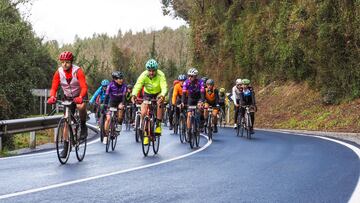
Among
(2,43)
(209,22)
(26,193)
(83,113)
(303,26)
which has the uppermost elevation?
(209,22)

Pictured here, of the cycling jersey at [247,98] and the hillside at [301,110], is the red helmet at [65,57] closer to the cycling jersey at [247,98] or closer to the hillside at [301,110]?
the cycling jersey at [247,98]

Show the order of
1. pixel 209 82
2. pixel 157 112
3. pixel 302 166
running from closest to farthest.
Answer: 1. pixel 302 166
2. pixel 157 112
3. pixel 209 82

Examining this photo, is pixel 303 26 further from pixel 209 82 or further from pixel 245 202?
pixel 245 202

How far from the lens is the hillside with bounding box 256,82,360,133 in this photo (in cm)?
2420

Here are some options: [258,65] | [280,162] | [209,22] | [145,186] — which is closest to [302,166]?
[280,162]

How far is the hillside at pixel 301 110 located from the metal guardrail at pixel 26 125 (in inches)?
473

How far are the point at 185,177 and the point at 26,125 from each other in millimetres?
6763

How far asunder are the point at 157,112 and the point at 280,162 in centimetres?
308

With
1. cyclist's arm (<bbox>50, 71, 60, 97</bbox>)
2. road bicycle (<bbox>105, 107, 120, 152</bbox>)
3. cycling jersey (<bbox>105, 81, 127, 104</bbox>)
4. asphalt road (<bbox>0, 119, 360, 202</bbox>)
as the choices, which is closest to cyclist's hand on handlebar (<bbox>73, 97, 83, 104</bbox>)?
cyclist's arm (<bbox>50, 71, 60, 97</bbox>)

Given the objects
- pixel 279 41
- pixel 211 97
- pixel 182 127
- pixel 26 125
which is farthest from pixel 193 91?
pixel 279 41

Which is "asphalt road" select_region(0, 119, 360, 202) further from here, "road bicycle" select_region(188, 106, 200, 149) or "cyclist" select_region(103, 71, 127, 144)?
"cyclist" select_region(103, 71, 127, 144)

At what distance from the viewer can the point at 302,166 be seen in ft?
32.0

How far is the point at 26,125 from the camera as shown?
13789 millimetres

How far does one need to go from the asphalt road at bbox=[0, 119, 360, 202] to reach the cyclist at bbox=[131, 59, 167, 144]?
3.06 ft
